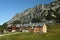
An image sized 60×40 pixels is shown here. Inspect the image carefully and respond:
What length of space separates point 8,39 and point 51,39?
18.7 metres

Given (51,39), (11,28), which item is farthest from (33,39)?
(11,28)

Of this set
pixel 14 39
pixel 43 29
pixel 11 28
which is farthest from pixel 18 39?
pixel 11 28

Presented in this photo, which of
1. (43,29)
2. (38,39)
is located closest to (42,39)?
(38,39)

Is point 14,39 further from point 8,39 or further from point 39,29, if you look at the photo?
point 39,29

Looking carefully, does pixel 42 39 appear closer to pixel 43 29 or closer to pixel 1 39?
pixel 1 39

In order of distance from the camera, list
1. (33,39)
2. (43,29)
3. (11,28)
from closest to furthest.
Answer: (33,39) < (43,29) < (11,28)

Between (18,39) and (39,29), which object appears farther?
(39,29)

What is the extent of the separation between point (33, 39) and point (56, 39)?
10.3 meters

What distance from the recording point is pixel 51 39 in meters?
82.8

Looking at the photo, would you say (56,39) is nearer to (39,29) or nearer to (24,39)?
(24,39)

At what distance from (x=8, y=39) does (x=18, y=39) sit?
4.37 m

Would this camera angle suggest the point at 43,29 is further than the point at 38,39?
Yes

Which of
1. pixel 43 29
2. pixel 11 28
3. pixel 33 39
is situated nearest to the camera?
pixel 33 39

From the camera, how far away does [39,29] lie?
14138cm
